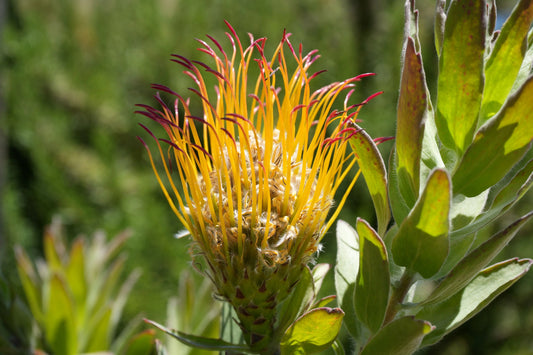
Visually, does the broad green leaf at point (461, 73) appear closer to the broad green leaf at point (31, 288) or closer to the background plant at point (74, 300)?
the background plant at point (74, 300)

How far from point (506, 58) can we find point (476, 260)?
0.10 meters

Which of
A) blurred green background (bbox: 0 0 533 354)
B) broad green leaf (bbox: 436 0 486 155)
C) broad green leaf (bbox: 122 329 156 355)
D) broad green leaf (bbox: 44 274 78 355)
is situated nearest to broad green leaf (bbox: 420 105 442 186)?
broad green leaf (bbox: 436 0 486 155)

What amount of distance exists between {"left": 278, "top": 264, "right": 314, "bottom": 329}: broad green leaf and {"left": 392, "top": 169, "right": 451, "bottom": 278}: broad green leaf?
52mm

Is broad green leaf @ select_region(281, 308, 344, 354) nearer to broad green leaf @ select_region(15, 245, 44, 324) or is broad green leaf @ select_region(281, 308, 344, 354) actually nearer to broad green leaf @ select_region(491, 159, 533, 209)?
broad green leaf @ select_region(491, 159, 533, 209)

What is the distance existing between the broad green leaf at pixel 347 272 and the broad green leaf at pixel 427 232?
50 mm

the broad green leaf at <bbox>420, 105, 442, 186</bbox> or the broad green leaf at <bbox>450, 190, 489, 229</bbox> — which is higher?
the broad green leaf at <bbox>420, 105, 442, 186</bbox>

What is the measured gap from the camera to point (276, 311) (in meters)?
0.26

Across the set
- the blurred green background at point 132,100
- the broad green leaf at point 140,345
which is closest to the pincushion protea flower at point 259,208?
the broad green leaf at point 140,345

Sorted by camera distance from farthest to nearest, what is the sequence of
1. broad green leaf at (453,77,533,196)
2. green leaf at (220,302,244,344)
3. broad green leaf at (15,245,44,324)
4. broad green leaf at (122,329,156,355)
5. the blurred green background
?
the blurred green background, broad green leaf at (15,245,44,324), broad green leaf at (122,329,156,355), green leaf at (220,302,244,344), broad green leaf at (453,77,533,196)

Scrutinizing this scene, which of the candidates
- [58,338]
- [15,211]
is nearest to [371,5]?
[15,211]

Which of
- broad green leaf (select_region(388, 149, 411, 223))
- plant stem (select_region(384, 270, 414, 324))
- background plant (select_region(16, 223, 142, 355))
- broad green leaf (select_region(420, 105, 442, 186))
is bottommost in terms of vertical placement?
background plant (select_region(16, 223, 142, 355))

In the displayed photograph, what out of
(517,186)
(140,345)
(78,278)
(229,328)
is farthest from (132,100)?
(517,186)

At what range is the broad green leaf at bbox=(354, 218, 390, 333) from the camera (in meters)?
0.22

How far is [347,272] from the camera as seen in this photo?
0.28 m
